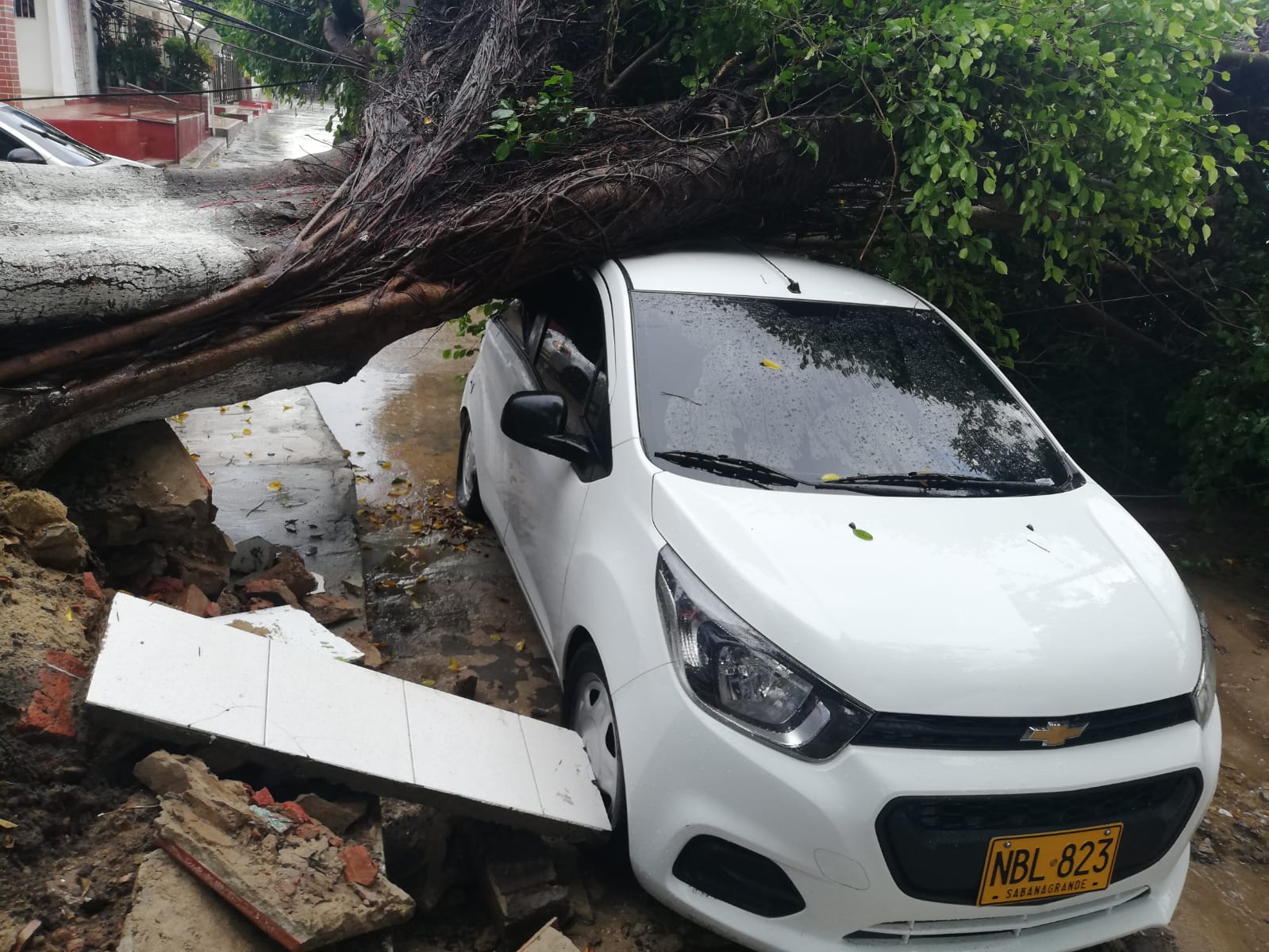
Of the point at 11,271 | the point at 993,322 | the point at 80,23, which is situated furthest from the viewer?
the point at 80,23

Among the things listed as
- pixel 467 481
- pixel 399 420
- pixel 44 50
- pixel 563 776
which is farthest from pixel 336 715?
pixel 44 50

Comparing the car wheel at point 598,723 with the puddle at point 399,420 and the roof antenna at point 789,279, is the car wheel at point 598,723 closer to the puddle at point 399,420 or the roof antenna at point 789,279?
the roof antenna at point 789,279

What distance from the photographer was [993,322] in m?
5.33

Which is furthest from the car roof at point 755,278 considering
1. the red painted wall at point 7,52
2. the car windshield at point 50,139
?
the red painted wall at point 7,52

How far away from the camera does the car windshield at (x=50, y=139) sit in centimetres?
890

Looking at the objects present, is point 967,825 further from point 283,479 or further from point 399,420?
point 399,420

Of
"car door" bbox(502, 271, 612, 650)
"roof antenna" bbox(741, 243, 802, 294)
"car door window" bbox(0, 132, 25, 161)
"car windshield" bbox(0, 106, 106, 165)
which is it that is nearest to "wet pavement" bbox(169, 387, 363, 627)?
"car door" bbox(502, 271, 612, 650)

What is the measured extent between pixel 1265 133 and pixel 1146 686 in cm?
508

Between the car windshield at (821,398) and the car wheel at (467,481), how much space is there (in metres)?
2.15

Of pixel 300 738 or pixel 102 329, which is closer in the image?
pixel 300 738

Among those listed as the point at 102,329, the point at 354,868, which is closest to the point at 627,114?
the point at 102,329

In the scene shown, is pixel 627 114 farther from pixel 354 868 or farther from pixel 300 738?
pixel 354 868

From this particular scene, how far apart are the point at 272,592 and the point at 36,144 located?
688cm

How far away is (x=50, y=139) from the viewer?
9.24 m
